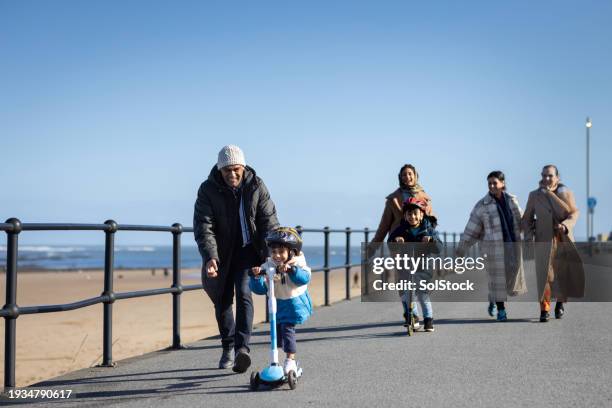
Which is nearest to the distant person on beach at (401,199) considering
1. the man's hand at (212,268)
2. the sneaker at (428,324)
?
the sneaker at (428,324)

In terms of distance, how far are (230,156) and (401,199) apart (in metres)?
3.49

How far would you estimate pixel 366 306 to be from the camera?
13320 mm

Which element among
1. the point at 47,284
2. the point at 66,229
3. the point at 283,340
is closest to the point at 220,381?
the point at 283,340

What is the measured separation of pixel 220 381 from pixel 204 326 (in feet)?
40.3

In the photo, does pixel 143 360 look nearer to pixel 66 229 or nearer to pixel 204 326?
pixel 66 229

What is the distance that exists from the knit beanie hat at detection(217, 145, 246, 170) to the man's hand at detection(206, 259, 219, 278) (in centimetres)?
72

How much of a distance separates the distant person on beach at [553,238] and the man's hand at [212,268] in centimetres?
530

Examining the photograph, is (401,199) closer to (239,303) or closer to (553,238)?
(553,238)

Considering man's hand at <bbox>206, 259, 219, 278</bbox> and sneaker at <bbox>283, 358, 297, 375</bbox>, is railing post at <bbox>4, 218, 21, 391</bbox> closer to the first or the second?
man's hand at <bbox>206, 259, 219, 278</bbox>

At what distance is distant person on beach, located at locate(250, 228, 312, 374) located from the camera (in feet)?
19.5

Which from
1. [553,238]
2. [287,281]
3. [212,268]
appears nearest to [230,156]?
[212,268]

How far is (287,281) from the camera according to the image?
6.11 meters

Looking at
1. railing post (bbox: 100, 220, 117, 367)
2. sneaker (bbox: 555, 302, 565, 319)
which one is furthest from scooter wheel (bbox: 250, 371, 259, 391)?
sneaker (bbox: 555, 302, 565, 319)

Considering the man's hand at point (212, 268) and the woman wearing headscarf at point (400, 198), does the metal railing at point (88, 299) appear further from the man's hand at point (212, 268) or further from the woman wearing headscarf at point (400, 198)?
the woman wearing headscarf at point (400, 198)
